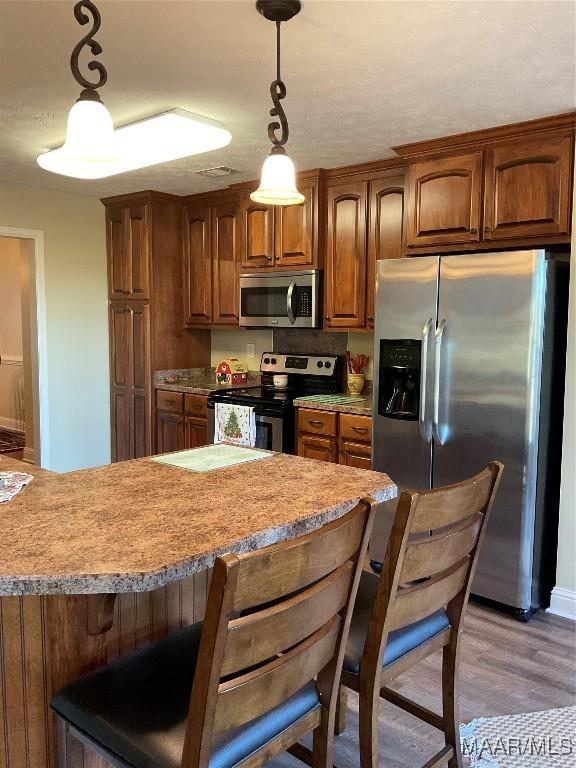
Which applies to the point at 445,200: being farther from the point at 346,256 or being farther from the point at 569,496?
the point at 569,496

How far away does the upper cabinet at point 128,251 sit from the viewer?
16.2 feet

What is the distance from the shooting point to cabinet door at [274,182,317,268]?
416 cm

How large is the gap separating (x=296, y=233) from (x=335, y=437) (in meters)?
1.43

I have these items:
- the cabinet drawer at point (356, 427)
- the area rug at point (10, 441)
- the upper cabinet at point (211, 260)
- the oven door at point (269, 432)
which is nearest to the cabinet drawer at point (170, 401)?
the upper cabinet at point (211, 260)

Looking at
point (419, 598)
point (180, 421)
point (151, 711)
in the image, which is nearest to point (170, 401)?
point (180, 421)

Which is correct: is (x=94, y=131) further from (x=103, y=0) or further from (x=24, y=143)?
(x=24, y=143)

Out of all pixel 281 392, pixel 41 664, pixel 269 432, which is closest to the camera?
pixel 41 664

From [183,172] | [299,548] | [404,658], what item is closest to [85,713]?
[299,548]

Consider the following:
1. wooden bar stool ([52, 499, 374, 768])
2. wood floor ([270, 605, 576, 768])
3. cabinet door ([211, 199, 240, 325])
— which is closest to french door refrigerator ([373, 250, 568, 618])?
wood floor ([270, 605, 576, 768])

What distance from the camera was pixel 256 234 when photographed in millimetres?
4535

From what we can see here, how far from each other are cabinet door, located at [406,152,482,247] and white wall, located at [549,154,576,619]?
0.54 metres

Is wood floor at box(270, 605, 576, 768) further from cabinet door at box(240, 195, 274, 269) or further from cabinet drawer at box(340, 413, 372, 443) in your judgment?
cabinet door at box(240, 195, 274, 269)

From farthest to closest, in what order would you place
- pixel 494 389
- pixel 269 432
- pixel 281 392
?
pixel 281 392
pixel 269 432
pixel 494 389

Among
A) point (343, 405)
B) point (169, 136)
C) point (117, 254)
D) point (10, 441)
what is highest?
point (169, 136)
